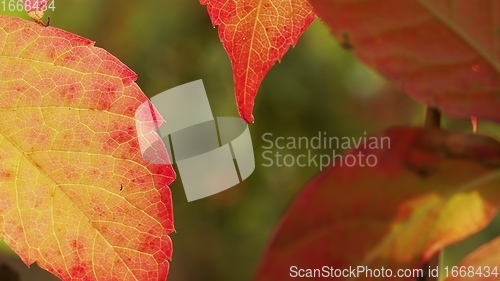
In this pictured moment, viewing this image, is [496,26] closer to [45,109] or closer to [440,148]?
[440,148]

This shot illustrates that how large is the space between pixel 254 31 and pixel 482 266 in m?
0.15

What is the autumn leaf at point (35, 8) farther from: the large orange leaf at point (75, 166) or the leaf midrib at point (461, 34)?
the leaf midrib at point (461, 34)

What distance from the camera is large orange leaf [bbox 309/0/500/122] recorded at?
0.63 ft

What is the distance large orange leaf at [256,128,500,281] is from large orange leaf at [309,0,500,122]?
0.04 feet

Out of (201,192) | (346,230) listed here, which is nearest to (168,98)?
(201,192)

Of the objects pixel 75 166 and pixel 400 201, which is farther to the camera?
pixel 75 166

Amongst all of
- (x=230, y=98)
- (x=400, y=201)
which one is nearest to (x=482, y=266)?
(x=400, y=201)

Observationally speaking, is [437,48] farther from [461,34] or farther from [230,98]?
[230,98]

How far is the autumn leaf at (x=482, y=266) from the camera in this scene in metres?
0.22

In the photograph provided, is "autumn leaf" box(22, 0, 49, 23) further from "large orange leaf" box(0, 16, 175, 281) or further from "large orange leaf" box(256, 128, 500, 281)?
"large orange leaf" box(256, 128, 500, 281)

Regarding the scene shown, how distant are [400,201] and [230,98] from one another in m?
0.17

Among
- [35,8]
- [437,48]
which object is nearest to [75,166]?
[35,8]

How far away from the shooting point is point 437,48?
197mm

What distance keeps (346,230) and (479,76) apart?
0.21ft
